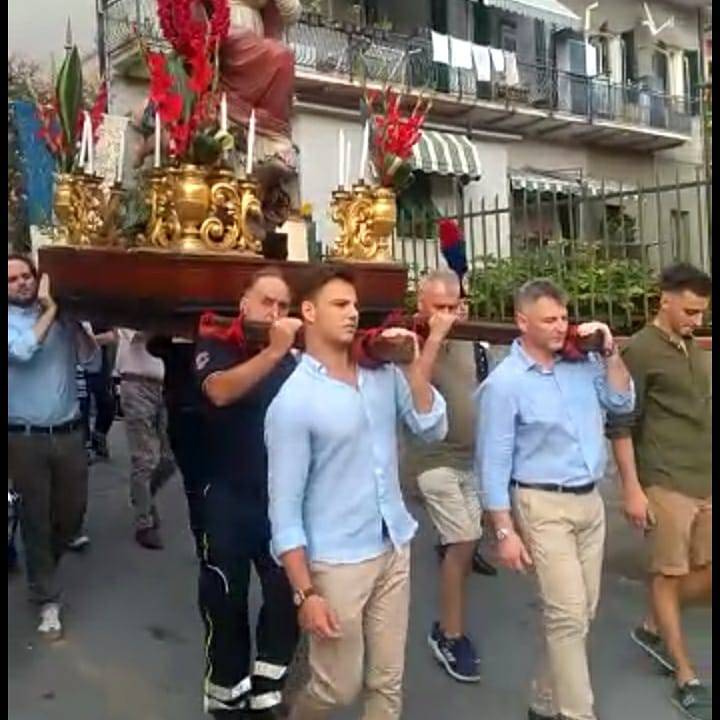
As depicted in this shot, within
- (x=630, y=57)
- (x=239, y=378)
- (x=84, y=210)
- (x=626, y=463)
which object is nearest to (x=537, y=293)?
(x=626, y=463)

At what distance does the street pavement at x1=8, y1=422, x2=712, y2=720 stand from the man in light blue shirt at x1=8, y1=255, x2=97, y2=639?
30cm

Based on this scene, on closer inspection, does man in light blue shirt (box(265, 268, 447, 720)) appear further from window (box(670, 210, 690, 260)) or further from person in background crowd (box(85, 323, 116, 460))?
window (box(670, 210, 690, 260))

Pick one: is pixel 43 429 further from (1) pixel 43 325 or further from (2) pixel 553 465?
(2) pixel 553 465

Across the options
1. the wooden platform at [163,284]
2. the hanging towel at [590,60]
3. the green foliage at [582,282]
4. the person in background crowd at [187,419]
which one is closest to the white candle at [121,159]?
the wooden platform at [163,284]

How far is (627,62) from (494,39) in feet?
13.1

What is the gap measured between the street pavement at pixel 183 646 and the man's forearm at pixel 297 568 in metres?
1.25

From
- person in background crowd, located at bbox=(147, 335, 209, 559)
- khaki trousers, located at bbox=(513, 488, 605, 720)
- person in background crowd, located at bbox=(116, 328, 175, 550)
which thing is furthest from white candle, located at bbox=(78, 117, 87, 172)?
khaki trousers, located at bbox=(513, 488, 605, 720)

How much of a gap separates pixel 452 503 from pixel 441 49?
16418mm

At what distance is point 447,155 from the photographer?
1889 cm

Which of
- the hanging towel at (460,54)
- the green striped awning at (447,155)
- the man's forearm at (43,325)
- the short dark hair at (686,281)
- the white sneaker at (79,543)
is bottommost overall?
the white sneaker at (79,543)

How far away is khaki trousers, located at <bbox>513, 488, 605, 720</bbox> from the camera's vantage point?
3.63 m

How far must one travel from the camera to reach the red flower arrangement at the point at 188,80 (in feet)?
13.8

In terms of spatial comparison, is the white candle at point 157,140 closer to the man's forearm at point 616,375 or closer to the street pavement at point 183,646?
the man's forearm at point 616,375

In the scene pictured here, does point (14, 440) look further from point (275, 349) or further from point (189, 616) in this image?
point (275, 349)
